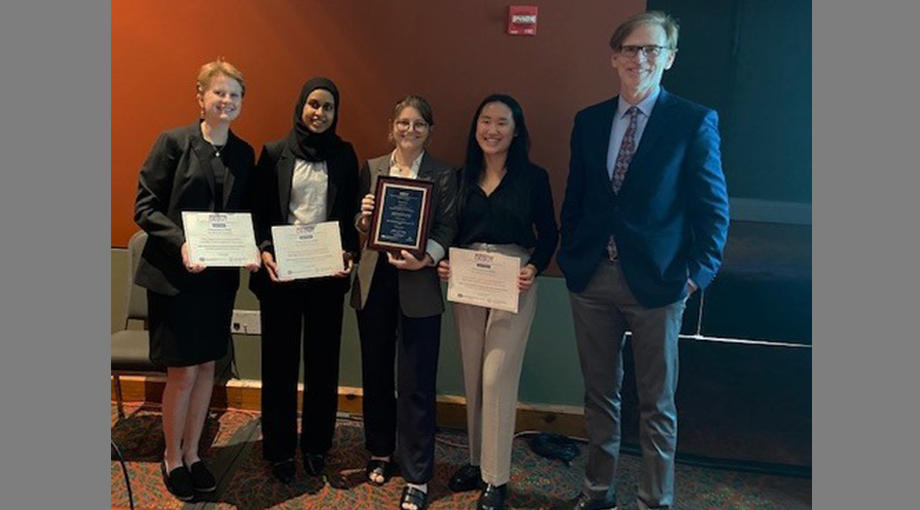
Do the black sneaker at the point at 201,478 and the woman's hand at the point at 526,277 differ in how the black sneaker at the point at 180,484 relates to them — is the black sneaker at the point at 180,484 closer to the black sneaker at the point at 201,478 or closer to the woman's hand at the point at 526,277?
the black sneaker at the point at 201,478

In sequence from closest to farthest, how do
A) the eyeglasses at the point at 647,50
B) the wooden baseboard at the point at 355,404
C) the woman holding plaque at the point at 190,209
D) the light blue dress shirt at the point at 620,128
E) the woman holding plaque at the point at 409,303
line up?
the eyeglasses at the point at 647,50
the light blue dress shirt at the point at 620,128
the woman holding plaque at the point at 190,209
the woman holding plaque at the point at 409,303
the wooden baseboard at the point at 355,404

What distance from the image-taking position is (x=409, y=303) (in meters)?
2.31

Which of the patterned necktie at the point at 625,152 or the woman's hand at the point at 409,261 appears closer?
the patterned necktie at the point at 625,152

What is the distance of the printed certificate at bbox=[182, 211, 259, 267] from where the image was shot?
216 cm

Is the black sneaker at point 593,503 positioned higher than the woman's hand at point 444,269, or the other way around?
the woman's hand at point 444,269

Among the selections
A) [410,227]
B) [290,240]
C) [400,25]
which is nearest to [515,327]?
[410,227]

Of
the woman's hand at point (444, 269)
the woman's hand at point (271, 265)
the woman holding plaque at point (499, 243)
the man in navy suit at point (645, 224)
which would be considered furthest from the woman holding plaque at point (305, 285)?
the man in navy suit at point (645, 224)

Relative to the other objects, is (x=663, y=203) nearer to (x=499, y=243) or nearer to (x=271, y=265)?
(x=499, y=243)

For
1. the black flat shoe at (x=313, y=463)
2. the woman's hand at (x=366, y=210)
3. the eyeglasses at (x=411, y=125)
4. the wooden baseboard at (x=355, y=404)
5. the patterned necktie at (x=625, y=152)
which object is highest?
the eyeglasses at (x=411, y=125)

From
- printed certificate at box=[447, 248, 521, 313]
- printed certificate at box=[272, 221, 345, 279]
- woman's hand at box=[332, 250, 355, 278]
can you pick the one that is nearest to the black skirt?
printed certificate at box=[272, 221, 345, 279]

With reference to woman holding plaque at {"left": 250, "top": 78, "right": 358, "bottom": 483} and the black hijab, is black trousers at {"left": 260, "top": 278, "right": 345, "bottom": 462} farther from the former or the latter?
the black hijab

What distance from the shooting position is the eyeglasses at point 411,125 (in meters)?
2.26

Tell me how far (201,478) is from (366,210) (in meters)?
1.30

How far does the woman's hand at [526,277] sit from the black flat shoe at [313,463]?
118 cm
